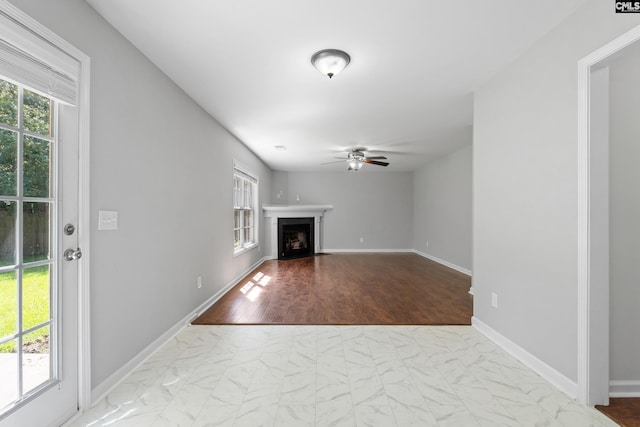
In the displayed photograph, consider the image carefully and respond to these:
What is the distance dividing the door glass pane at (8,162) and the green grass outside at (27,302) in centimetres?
39

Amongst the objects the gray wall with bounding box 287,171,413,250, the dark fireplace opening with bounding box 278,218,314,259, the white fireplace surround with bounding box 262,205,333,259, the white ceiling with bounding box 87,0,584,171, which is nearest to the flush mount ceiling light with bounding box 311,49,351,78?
the white ceiling with bounding box 87,0,584,171

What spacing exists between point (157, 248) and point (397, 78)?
267 centimetres

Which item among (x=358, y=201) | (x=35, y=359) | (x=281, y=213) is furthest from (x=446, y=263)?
(x=35, y=359)

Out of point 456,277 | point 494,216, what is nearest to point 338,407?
point 494,216

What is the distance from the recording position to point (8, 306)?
51.1 inches

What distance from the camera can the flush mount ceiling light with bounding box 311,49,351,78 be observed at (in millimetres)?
2234

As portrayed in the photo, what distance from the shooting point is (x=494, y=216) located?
8.59ft

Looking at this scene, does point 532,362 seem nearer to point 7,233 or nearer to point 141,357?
point 141,357

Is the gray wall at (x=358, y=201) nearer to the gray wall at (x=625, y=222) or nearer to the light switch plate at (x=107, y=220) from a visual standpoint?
the light switch plate at (x=107, y=220)

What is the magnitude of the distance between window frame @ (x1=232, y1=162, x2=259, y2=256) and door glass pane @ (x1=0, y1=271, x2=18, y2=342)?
330 centimetres

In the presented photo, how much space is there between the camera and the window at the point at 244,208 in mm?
5160

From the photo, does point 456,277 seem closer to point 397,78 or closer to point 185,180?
point 397,78

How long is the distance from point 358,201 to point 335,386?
6758 millimetres

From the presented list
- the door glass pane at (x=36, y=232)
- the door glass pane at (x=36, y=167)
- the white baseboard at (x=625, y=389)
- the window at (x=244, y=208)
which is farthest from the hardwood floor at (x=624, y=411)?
the window at (x=244, y=208)
